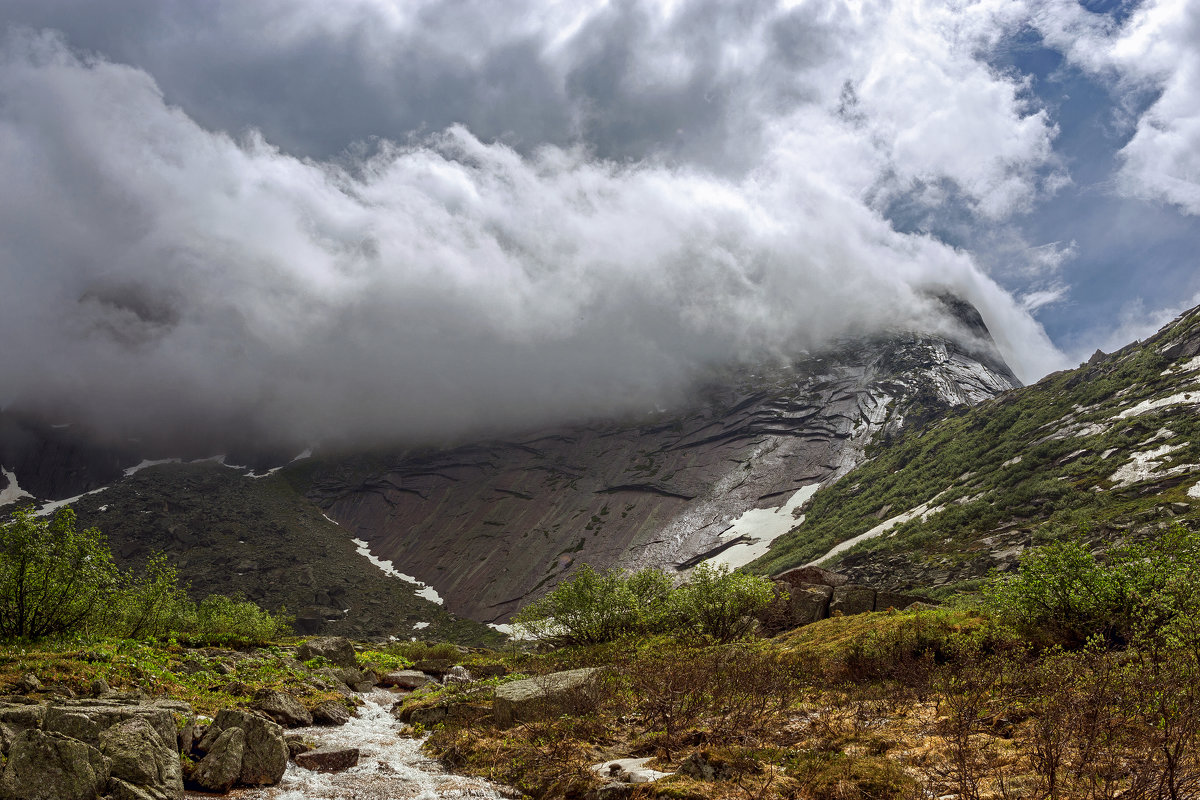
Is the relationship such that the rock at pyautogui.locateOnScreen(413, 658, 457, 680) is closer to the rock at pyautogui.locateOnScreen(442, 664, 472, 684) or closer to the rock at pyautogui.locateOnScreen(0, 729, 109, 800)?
the rock at pyautogui.locateOnScreen(442, 664, 472, 684)

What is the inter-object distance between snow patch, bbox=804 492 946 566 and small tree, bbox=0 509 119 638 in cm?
11337

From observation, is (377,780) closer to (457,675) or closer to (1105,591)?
(1105,591)

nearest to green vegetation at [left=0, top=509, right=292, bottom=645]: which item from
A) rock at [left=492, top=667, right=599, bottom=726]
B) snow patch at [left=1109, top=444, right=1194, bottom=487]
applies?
rock at [left=492, top=667, right=599, bottom=726]

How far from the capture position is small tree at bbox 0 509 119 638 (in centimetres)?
2003

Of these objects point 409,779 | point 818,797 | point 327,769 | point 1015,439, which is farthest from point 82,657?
point 1015,439

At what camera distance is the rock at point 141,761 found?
10492mm

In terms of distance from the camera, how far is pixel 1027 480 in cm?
10594

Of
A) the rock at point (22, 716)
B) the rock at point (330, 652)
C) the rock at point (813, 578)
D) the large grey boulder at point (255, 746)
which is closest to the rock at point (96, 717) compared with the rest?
the rock at point (22, 716)

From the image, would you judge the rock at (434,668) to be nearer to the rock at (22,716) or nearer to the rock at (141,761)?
the rock at (141,761)

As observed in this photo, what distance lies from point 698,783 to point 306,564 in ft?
599

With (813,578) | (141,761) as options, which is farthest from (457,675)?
(813,578)

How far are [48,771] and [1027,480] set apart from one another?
129 m

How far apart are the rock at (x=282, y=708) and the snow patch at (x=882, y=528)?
109m

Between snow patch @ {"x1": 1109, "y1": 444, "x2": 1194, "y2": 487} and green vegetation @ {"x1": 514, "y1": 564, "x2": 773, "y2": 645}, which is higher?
snow patch @ {"x1": 1109, "y1": 444, "x2": 1194, "y2": 487}
